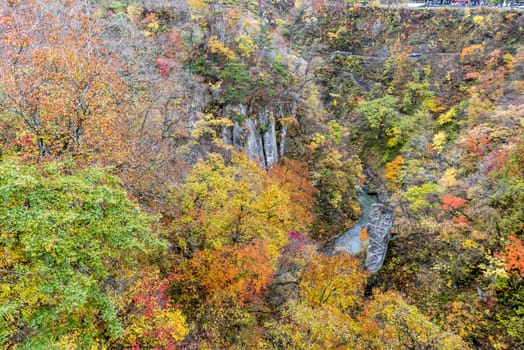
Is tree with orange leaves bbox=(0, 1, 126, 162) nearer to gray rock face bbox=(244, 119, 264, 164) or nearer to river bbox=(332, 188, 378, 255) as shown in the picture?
gray rock face bbox=(244, 119, 264, 164)

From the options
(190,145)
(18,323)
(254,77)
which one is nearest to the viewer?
(18,323)

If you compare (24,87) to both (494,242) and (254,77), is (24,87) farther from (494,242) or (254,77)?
(494,242)

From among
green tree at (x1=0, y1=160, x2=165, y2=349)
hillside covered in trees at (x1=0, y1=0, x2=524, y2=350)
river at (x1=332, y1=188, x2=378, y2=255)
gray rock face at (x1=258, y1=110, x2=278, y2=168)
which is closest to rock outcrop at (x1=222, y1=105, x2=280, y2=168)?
gray rock face at (x1=258, y1=110, x2=278, y2=168)

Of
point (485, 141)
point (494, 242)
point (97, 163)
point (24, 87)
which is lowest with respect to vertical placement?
point (494, 242)

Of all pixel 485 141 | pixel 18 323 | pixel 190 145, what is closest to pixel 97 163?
pixel 18 323

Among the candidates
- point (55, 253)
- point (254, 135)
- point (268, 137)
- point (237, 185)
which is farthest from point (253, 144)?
point (55, 253)

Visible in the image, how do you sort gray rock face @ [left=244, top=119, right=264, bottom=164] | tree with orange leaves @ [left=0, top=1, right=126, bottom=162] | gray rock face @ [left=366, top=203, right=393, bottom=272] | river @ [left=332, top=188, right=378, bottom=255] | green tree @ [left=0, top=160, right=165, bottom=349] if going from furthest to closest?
1. gray rock face @ [left=244, top=119, right=264, bottom=164]
2. river @ [left=332, top=188, right=378, bottom=255]
3. gray rock face @ [left=366, top=203, right=393, bottom=272]
4. tree with orange leaves @ [left=0, top=1, right=126, bottom=162]
5. green tree @ [left=0, top=160, right=165, bottom=349]

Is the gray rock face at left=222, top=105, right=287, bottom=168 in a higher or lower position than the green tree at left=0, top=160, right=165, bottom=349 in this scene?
lower
